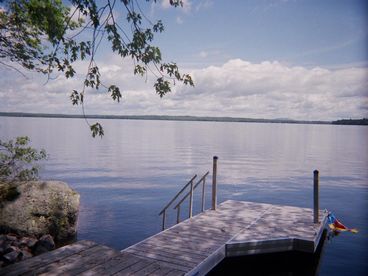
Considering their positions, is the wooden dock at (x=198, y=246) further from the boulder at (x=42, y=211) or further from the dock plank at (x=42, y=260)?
the boulder at (x=42, y=211)

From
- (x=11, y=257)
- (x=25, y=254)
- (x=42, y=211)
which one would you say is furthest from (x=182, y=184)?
(x=11, y=257)

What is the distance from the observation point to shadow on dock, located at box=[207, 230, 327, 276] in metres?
11.3

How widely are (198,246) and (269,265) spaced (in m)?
3.52

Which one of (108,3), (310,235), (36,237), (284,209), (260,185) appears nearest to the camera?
(108,3)

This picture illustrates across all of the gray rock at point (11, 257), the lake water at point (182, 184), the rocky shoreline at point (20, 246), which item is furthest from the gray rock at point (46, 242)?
the lake water at point (182, 184)

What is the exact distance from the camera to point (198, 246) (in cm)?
958

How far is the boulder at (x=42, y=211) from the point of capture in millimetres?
13250

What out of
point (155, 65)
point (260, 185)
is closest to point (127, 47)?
point (155, 65)

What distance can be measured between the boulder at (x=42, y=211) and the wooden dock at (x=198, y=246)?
18.8 feet

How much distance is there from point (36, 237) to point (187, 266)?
8050 mm

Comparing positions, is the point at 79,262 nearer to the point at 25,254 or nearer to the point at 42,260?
the point at 42,260

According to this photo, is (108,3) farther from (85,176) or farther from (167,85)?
(85,176)

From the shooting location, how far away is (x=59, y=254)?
739 cm

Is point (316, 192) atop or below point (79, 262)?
atop
